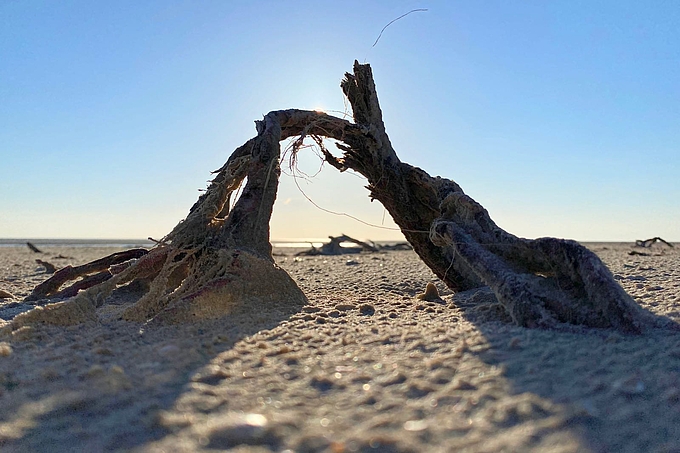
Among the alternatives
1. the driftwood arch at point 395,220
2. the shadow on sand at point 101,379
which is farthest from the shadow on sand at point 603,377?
the shadow on sand at point 101,379

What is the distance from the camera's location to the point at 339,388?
1936 mm

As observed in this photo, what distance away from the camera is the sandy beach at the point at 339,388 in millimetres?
1557

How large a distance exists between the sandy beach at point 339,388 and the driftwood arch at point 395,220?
220 millimetres

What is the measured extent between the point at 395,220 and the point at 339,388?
332cm

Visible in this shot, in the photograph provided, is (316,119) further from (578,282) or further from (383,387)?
(383,387)

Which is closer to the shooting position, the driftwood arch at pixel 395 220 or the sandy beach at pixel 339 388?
the sandy beach at pixel 339 388

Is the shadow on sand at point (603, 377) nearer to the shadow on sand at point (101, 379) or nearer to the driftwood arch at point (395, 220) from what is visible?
the driftwood arch at point (395, 220)

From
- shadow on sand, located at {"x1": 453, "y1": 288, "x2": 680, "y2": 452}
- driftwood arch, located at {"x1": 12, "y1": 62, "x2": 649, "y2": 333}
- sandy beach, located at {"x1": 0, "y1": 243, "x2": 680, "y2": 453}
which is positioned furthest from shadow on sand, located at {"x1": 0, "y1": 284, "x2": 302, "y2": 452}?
shadow on sand, located at {"x1": 453, "y1": 288, "x2": 680, "y2": 452}

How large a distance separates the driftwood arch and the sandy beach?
220 mm

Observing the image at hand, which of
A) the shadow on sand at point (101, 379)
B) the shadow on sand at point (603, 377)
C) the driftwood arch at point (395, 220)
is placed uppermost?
the driftwood arch at point (395, 220)

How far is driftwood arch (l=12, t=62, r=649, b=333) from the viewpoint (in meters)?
2.91

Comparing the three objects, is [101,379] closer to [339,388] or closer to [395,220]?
[339,388]

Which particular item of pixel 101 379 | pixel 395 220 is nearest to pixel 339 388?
pixel 101 379

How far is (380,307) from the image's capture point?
151 inches
